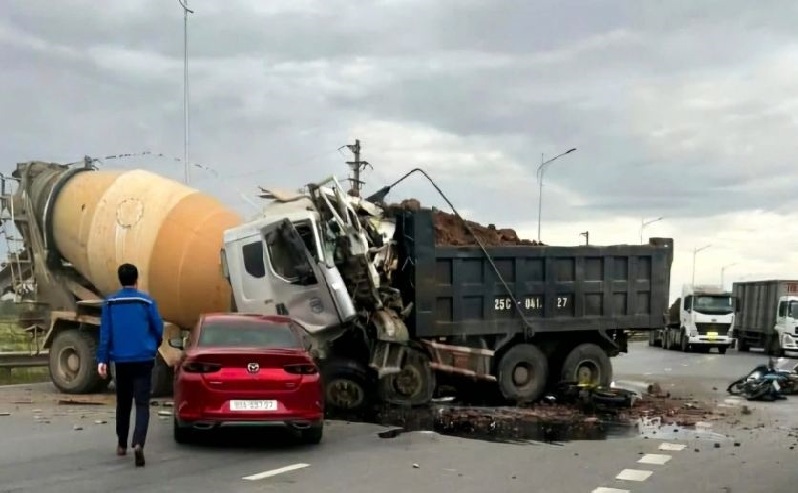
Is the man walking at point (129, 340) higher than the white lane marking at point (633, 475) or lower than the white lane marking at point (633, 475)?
higher

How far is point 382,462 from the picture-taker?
8.82 metres

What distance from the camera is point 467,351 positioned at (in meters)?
13.9

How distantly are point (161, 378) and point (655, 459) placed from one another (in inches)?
327

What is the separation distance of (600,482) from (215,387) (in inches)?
154

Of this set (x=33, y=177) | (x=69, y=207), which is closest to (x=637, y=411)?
(x=69, y=207)

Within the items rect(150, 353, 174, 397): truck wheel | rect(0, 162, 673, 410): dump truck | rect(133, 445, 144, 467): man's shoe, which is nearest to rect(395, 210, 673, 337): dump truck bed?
rect(0, 162, 673, 410): dump truck

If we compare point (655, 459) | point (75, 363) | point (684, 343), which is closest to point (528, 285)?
point (655, 459)

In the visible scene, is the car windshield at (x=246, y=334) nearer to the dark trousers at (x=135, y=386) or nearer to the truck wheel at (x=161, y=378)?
the dark trousers at (x=135, y=386)

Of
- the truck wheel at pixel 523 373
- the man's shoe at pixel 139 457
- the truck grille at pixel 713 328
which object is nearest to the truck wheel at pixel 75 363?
the truck wheel at pixel 523 373

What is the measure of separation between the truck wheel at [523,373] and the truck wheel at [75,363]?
22.0 feet

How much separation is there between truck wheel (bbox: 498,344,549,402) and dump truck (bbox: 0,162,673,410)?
25 millimetres

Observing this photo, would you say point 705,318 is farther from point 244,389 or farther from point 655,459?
point 244,389

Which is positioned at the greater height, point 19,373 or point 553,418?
point 553,418

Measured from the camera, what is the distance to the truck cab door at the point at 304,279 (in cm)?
1235
